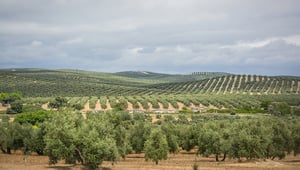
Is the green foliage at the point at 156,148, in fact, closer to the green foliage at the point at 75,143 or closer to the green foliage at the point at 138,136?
the green foliage at the point at 138,136

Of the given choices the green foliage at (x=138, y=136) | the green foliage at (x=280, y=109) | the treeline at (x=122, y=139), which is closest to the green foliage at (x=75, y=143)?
the treeline at (x=122, y=139)

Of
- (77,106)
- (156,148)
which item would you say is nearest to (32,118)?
(77,106)

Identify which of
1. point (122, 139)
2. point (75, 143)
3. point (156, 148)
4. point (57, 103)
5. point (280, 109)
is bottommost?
point (57, 103)

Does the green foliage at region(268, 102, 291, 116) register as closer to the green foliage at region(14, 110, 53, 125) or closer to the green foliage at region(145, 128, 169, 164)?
the green foliage at region(14, 110, 53, 125)

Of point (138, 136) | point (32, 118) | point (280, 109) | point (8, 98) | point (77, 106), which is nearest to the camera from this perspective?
point (138, 136)

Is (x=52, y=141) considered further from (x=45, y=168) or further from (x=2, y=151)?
(x=2, y=151)

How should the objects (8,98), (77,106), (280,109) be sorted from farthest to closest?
(8,98)
(280,109)
(77,106)

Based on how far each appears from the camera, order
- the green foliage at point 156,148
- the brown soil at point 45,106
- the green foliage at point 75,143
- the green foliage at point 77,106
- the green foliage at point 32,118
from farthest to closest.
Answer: the brown soil at point 45,106
the green foliage at point 77,106
the green foliage at point 32,118
the green foliage at point 156,148
the green foliage at point 75,143

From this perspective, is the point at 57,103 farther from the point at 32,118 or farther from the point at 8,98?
→ the point at 32,118

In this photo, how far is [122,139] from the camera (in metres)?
Answer: 58.0

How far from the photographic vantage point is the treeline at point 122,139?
1854 inches

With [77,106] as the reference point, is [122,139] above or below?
above

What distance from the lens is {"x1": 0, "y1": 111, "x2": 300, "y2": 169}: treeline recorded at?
47094 mm

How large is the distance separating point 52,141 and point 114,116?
1261 cm
